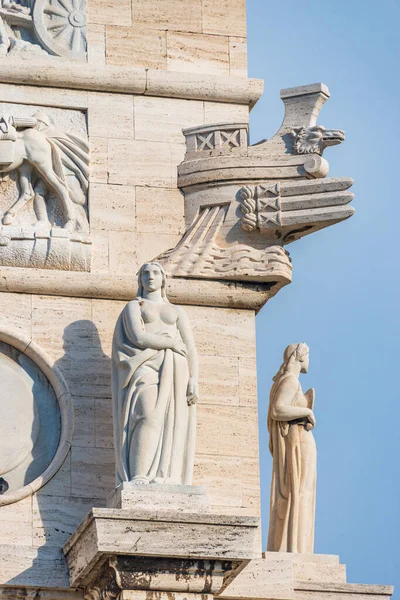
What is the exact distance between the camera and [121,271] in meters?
16.7

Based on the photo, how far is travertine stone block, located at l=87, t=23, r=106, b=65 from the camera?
679 inches

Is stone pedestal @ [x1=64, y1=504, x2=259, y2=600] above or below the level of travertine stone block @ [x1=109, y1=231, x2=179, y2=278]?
below

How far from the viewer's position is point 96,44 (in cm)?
1731

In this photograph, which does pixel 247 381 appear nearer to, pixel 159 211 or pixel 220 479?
pixel 220 479

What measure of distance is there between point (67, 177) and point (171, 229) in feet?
2.75

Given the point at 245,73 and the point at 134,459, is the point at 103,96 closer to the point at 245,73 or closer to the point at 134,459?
the point at 245,73

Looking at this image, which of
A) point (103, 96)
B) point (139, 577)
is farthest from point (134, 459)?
point (103, 96)

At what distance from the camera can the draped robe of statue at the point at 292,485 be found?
16.3 metres

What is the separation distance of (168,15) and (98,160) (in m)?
1.31

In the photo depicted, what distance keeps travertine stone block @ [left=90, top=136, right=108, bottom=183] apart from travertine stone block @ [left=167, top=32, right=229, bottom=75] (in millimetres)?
818

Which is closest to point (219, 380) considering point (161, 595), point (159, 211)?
point (159, 211)

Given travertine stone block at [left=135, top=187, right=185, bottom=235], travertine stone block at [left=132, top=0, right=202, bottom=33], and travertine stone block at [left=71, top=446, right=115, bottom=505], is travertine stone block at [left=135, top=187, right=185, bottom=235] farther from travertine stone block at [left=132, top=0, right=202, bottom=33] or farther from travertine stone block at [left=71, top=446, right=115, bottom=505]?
travertine stone block at [left=71, top=446, right=115, bottom=505]

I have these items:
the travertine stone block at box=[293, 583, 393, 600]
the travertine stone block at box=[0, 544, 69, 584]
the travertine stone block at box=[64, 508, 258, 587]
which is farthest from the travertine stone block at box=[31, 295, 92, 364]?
the travertine stone block at box=[293, 583, 393, 600]

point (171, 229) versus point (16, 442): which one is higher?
point (171, 229)
